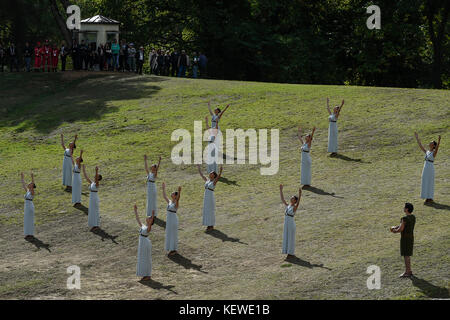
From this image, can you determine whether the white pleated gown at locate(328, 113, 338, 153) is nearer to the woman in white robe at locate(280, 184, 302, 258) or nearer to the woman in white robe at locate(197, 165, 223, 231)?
the woman in white robe at locate(197, 165, 223, 231)

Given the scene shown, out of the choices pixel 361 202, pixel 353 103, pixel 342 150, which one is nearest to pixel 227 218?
pixel 361 202

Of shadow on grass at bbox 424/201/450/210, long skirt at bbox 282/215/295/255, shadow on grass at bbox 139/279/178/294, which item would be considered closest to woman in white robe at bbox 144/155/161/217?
shadow on grass at bbox 139/279/178/294

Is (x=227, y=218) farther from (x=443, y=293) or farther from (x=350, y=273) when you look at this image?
(x=443, y=293)

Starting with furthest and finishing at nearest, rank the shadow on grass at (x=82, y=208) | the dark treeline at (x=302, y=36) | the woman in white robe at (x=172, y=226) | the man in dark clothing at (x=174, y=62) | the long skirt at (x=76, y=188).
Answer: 1. the dark treeline at (x=302, y=36)
2. the man in dark clothing at (x=174, y=62)
3. the long skirt at (x=76, y=188)
4. the shadow on grass at (x=82, y=208)
5. the woman in white robe at (x=172, y=226)

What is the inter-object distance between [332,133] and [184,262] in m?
11.0

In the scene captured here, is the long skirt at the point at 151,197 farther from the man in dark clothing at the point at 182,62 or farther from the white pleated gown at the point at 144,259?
the man in dark clothing at the point at 182,62

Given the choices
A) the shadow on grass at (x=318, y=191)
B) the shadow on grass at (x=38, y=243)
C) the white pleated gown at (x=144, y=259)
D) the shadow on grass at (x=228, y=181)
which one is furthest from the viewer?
the shadow on grass at (x=228, y=181)

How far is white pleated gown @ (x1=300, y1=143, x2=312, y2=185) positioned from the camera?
25500mm

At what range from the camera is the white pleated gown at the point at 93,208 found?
23.5 meters

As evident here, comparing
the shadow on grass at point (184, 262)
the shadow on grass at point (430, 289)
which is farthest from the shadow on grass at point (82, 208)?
the shadow on grass at point (430, 289)

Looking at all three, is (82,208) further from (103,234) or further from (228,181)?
(228,181)

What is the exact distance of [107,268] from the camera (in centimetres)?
2025

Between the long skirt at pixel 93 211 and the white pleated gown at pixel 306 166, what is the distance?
7.43 metres
